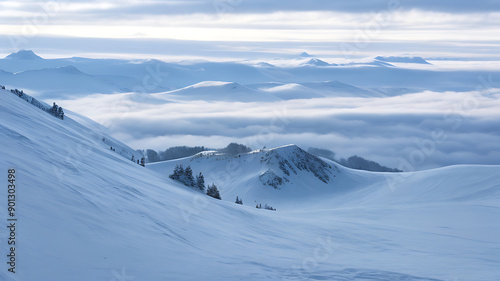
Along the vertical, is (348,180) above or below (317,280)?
above

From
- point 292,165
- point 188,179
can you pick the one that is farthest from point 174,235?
point 292,165

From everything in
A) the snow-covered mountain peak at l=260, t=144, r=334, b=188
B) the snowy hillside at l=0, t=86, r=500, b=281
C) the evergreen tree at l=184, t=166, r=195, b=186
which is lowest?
the snowy hillside at l=0, t=86, r=500, b=281

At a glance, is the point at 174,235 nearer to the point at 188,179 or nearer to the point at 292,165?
the point at 188,179

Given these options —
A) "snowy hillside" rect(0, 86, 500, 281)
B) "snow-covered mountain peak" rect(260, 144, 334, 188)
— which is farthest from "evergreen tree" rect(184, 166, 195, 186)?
"snow-covered mountain peak" rect(260, 144, 334, 188)

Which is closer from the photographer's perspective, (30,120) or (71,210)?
(71,210)

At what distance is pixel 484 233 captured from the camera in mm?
25922

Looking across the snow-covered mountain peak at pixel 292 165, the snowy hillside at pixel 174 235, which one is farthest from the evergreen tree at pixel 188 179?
the snow-covered mountain peak at pixel 292 165

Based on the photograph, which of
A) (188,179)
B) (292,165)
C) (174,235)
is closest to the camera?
(174,235)

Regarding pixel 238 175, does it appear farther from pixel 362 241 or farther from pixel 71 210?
pixel 71 210

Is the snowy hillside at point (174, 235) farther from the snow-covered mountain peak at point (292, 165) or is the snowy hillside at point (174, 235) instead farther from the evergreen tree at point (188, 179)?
the snow-covered mountain peak at point (292, 165)

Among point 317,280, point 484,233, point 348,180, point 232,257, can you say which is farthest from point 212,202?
point 348,180

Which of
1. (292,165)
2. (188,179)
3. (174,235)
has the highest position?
(292,165)

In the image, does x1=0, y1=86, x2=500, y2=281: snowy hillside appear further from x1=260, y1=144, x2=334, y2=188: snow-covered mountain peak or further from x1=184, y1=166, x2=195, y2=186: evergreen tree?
x1=260, y1=144, x2=334, y2=188: snow-covered mountain peak

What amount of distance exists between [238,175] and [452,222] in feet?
199
